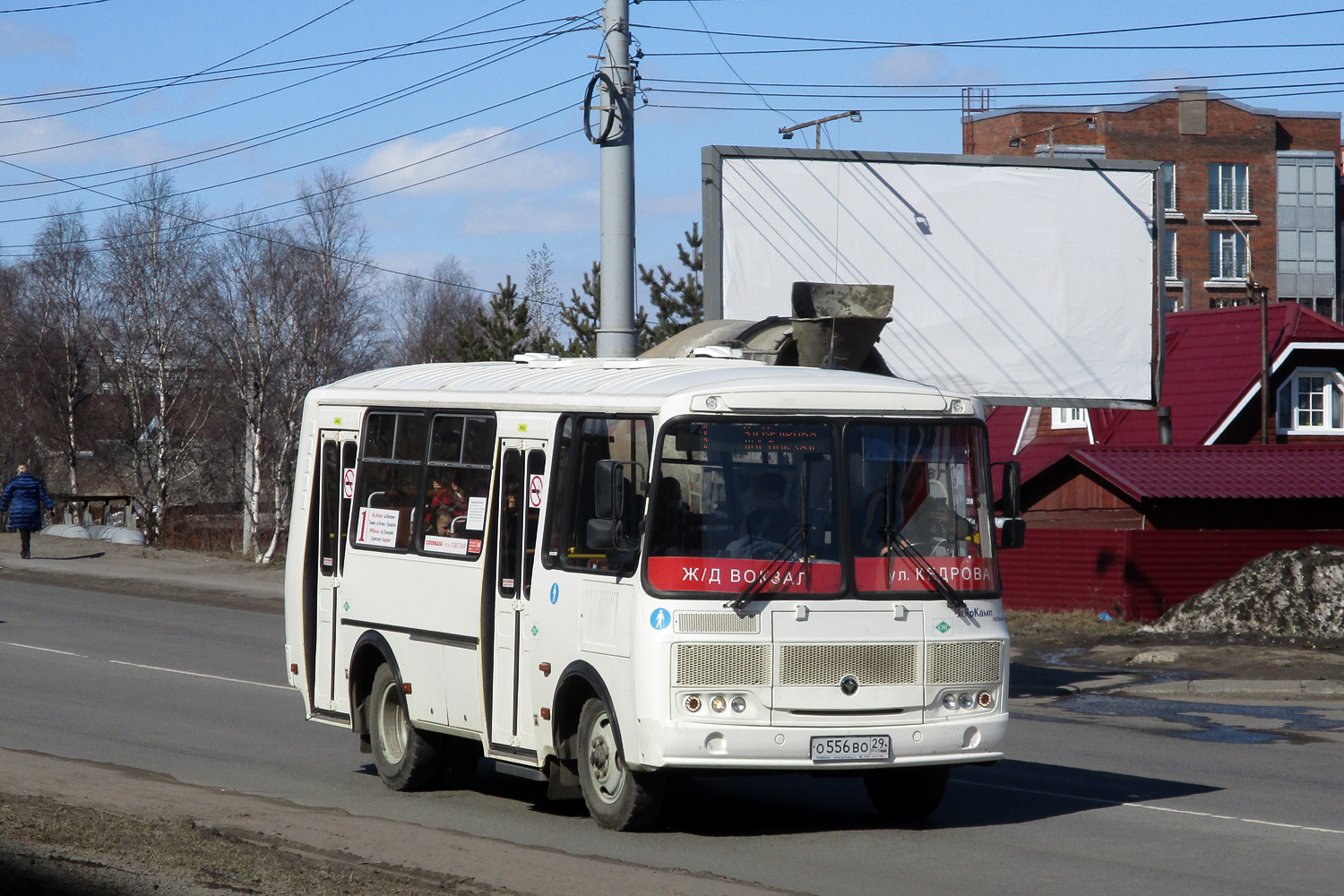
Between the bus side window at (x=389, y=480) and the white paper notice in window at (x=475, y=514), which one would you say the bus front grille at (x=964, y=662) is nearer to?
the white paper notice in window at (x=475, y=514)

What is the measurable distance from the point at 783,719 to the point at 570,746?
1402mm

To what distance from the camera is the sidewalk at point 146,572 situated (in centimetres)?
2766

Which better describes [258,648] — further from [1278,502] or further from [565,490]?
[1278,502]

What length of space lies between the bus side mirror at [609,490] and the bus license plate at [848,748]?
160cm

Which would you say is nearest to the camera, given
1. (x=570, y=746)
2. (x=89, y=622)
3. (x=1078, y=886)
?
(x=1078, y=886)

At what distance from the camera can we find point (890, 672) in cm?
846

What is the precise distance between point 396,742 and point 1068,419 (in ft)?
108

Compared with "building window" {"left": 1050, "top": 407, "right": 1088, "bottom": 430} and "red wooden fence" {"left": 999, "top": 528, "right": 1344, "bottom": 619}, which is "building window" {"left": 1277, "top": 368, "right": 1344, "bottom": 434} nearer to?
"building window" {"left": 1050, "top": 407, "right": 1088, "bottom": 430}

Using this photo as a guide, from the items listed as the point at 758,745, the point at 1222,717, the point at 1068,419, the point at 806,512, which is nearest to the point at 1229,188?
the point at 1068,419

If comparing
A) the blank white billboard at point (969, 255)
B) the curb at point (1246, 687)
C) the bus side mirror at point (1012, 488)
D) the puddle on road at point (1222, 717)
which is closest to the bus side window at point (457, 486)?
the bus side mirror at point (1012, 488)

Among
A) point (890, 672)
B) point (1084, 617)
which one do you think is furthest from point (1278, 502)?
point (890, 672)

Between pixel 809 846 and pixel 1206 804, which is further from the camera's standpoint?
pixel 1206 804

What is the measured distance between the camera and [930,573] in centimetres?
864

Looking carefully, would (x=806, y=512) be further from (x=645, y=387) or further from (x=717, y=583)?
(x=645, y=387)
